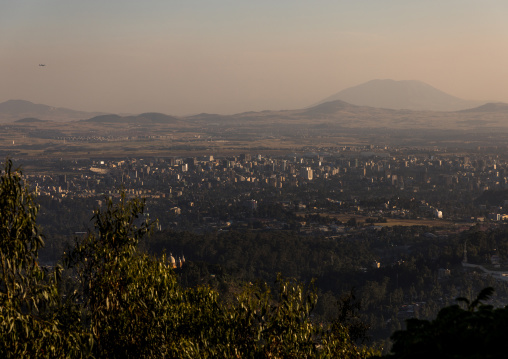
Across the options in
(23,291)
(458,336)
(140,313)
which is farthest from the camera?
(140,313)

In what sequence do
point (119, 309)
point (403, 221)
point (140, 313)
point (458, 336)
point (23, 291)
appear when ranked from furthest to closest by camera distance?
point (403, 221), point (140, 313), point (119, 309), point (23, 291), point (458, 336)

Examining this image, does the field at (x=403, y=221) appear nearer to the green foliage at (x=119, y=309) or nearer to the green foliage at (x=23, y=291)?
the green foliage at (x=119, y=309)

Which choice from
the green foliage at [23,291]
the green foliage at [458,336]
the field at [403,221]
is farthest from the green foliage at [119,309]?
the field at [403,221]

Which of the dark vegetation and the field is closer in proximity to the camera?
the dark vegetation

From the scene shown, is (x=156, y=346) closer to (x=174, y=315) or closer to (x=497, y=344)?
(x=174, y=315)

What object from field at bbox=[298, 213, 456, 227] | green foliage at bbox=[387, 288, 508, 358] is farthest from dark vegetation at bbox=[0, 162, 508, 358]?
field at bbox=[298, 213, 456, 227]

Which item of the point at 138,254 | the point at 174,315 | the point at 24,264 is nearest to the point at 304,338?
the point at 174,315

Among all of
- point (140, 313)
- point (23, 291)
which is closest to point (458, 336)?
point (140, 313)

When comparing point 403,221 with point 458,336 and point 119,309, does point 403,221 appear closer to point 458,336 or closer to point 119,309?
point 119,309

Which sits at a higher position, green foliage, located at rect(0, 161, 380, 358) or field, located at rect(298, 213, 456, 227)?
green foliage, located at rect(0, 161, 380, 358)

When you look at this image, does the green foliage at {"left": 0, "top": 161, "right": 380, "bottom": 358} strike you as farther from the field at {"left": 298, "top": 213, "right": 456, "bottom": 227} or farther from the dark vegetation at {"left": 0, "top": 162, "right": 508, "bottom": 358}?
the field at {"left": 298, "top": 213, "right": 456, "bottom": 227}

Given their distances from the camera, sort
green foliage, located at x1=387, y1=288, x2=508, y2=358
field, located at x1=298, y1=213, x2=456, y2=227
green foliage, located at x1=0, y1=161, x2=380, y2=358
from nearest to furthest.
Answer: green foliage, located at x1=387, y1=288, x2=508, y2=358 → green foliage, located at x1=0, y1=161, x2=380, y2=358 → field, located at x1=298, y1=213, x2=456, y2=227
